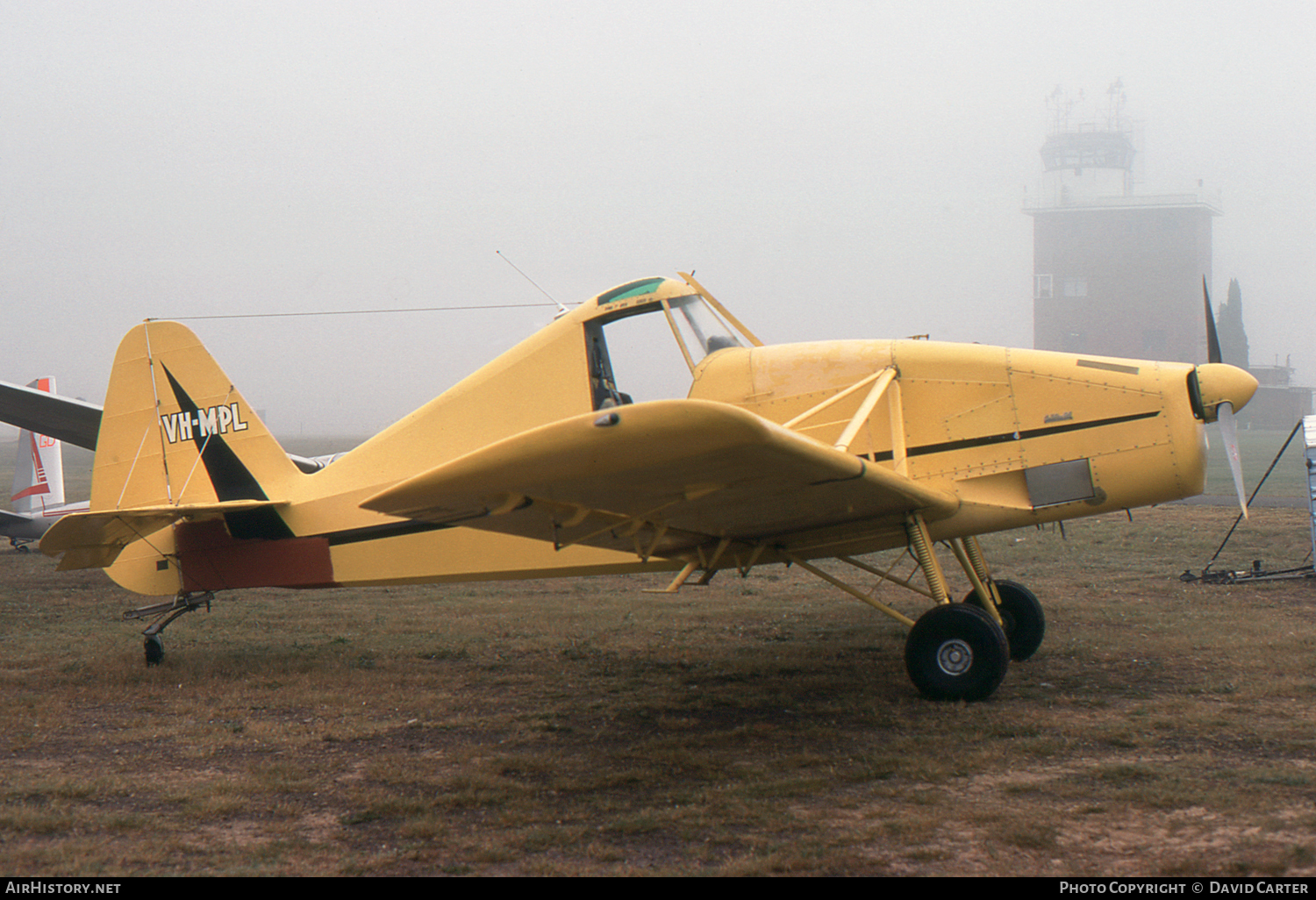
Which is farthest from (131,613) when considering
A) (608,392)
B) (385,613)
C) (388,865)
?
(388,865)

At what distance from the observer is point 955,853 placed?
3576 millimetres

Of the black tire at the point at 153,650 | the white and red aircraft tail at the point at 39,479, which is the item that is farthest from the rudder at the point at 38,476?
the black tire at the point at 153,650

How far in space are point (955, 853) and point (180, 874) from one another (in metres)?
3.06

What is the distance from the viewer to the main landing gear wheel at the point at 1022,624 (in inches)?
278

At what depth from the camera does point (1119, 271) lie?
3322 inches

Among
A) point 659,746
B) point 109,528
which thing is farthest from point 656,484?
point 109,528

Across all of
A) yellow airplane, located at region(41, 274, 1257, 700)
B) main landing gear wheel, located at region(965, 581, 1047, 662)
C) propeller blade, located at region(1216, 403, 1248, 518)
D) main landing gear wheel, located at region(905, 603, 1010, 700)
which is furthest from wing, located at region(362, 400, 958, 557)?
propeller blade, located at region(1216, 403, 1248, 518)

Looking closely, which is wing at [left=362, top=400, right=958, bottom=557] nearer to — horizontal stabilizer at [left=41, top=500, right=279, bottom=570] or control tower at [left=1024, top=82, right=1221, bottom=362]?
horizontal stabilizer at [left=41, top=500, right=279, bottom=570]

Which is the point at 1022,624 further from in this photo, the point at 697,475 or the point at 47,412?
the point at 47,412

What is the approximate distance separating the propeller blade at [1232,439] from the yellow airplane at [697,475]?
0.05m

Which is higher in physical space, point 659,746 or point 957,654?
point 957,654

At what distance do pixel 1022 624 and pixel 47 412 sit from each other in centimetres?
938

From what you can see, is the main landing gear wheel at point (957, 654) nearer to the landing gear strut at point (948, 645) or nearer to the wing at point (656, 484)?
the landing gear strut at point (948, 645)
